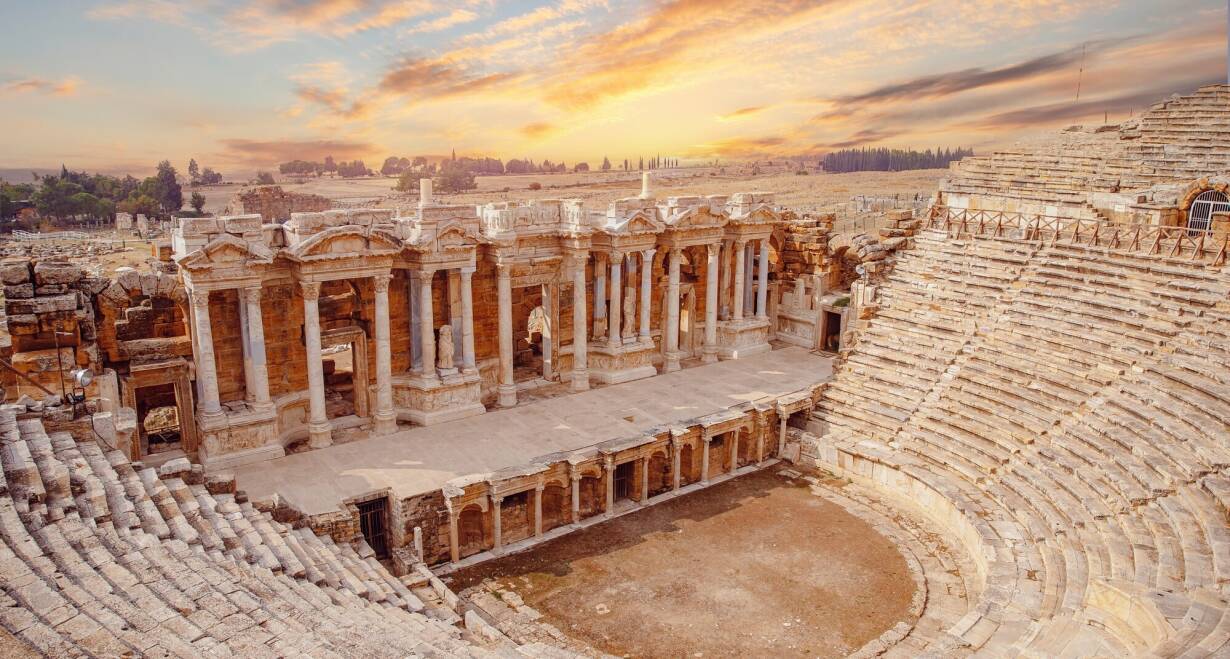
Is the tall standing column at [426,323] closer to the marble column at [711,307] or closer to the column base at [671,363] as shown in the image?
the column base at [671,363]

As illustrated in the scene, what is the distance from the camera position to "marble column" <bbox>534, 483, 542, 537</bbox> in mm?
16375

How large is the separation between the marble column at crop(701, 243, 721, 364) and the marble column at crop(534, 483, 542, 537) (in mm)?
9819

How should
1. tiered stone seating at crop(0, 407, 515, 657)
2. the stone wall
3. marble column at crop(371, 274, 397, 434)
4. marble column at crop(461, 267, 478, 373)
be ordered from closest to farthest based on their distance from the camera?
tiered stone seating at crop(0, 407, 515, 657) < marble column at crop(371, 274, 397, 434) < marble column at crop(461, 267, 478, 373) < the stone wall

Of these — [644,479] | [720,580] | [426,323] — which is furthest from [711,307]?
[720,580]

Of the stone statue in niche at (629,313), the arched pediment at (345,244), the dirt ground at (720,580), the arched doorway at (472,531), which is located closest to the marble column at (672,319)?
the stone statue in niche at (629,313)

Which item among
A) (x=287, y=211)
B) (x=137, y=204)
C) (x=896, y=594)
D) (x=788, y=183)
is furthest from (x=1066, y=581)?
(x=788, y=183)

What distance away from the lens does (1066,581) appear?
12.9 metres

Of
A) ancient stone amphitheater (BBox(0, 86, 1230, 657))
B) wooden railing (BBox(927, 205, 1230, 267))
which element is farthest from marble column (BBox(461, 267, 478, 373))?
wooden railing (BBox(927, 205, 1230, 267))

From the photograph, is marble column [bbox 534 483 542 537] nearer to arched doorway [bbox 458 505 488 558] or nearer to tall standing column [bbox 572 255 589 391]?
arched doorway [bbox 458 505 488 558]

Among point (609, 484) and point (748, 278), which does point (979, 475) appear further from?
point (748, 278)

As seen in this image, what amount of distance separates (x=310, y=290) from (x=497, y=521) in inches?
251

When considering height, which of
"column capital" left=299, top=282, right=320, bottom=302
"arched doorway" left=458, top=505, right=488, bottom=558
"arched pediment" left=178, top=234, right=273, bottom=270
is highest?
"arched pediment" left=178, top=234, right=273, bottom=270

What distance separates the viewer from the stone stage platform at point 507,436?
15945mm

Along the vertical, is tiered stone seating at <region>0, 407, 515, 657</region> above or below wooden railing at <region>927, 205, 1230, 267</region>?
below
